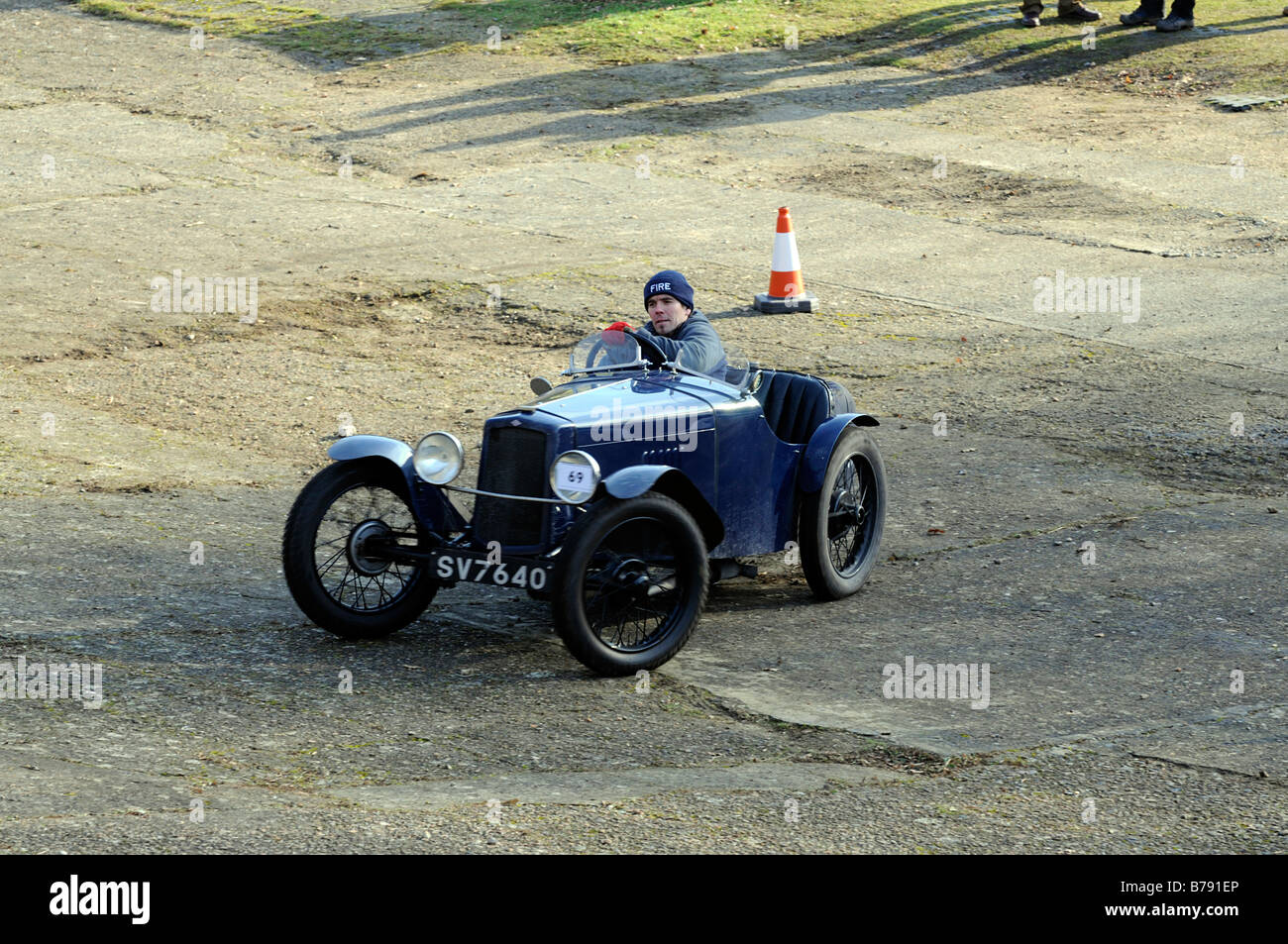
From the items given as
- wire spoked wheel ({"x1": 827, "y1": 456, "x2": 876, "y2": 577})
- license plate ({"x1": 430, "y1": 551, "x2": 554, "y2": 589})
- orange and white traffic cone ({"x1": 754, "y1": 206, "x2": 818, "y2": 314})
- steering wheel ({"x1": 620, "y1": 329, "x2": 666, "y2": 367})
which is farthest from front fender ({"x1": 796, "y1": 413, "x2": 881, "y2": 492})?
orange and white traffic cone ({"x1": 754, "y1": 206, "x2": 818, "y2": 314})

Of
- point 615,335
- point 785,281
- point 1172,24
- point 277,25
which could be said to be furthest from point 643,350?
point 277,25

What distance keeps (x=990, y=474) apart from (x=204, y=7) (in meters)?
18.1

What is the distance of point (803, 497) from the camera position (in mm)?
7422

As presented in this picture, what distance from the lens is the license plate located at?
6410 millimetres

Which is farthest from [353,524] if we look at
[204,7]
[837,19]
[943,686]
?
[204,7]

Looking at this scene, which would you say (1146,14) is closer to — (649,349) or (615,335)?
(649,349)

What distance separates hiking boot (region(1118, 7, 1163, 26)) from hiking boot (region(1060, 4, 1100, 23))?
1.27 feet

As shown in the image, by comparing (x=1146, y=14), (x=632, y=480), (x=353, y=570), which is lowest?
(x=353, y=570)

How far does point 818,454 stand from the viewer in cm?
742

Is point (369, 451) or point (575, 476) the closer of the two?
point (575, 476)

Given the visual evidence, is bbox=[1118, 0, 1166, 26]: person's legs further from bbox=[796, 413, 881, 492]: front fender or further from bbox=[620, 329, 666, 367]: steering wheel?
bbox=[620, 329, 666, 367]: steering wheel

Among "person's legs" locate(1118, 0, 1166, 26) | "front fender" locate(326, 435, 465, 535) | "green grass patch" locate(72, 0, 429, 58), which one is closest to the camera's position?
"front fender" locate(326, 435, 465, 535)

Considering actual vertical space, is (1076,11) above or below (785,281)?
above

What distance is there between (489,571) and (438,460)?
2.04 ft
